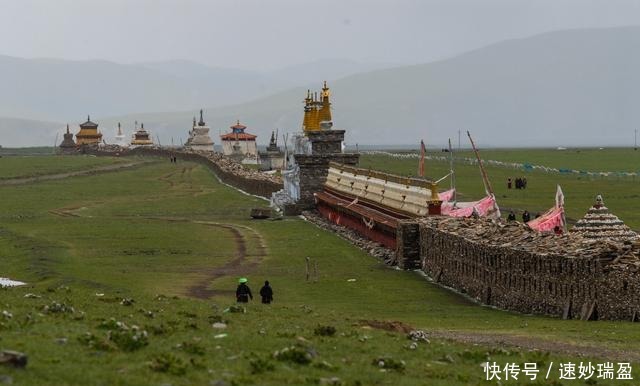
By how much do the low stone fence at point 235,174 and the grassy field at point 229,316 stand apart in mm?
23717

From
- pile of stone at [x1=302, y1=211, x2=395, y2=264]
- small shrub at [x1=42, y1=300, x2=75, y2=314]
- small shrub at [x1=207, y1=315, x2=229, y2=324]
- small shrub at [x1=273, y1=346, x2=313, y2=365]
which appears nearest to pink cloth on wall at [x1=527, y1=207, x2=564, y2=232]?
pile of stone at [x1=302, y1=211, x2=395, y2=264]

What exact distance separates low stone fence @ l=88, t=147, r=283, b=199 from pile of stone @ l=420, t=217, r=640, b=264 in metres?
41.4

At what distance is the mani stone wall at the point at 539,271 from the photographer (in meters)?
25.4

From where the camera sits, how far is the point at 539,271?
2797 centimetres

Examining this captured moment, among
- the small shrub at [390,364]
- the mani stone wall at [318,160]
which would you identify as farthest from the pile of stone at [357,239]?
the small shrub at [390,364]

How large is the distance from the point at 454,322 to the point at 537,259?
3.51 m

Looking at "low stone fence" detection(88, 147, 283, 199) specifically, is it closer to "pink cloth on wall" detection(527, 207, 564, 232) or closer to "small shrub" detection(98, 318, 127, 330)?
"pink cloth on wall" detection(527, 207, 564, 232)

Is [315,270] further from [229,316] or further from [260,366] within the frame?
[260,366]

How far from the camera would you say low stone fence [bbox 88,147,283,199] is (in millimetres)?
82125

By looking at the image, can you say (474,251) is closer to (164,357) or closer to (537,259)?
(537,259)

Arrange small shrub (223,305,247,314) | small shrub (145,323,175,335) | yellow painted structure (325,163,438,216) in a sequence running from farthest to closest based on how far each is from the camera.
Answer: yellow painted structure (325,163,438,216) → small shrub (223,305,247,314) → small shrub (145,323,175,335)

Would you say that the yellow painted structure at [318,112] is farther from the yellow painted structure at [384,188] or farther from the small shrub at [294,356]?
the small shrub at [294,356]

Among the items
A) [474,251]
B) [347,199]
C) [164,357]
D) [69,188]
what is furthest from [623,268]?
[69,188]

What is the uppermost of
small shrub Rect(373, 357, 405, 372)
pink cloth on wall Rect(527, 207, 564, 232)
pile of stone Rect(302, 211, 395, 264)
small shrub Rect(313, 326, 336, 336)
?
small shrub Rect(373, 357, 405, 372)
